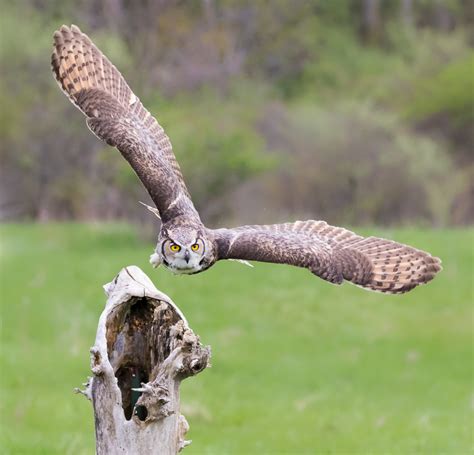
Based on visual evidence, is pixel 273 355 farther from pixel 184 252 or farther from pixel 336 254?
pixel 184 252

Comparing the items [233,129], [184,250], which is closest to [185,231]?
[184,250]

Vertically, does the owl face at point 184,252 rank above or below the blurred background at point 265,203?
below

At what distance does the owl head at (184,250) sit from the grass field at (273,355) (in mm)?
3811

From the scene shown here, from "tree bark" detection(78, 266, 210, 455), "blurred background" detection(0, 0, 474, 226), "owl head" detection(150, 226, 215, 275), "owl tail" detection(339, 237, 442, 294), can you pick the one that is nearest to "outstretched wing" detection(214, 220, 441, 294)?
"owl tail" detection(339, 237, 442, 294)

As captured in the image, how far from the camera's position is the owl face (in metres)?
7.01

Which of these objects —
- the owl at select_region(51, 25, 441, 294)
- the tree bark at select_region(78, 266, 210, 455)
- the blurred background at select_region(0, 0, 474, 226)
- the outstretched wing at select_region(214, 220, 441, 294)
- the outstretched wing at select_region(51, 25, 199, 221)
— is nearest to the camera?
the tree bark at select_region(78, 266, 210, 455)

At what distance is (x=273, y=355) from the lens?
55.5 ft

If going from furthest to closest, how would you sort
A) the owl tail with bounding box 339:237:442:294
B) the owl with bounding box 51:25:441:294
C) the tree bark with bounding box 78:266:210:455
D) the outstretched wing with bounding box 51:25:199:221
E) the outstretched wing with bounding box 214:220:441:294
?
the outstretched wing with bounding box 51:25:199:221 → the owl tail with bounding box 339:237:442:294 → the outstretched wing with bounding box 214:220:441:294 → the owl with bounding box 51:25:441:294 → the tree bark with bounding box 78:266:210:455

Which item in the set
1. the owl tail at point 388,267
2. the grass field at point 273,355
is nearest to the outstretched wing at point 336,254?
the owl tail at point 388,267

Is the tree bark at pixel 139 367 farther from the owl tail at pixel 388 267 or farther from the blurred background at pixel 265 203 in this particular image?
the blurred background at pixel 265 203

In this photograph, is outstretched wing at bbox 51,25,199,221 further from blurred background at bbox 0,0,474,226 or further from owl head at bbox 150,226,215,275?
blurred background at bbox 0,0,474,226

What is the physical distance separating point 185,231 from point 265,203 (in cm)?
2460

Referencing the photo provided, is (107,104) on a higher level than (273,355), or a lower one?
lower

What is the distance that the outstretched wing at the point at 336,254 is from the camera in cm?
743
